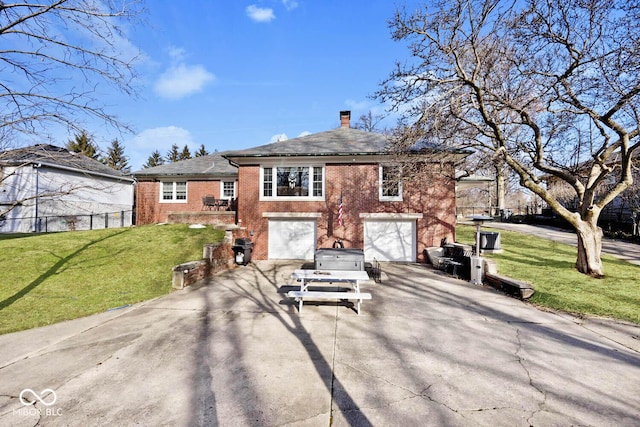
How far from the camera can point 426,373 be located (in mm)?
3912

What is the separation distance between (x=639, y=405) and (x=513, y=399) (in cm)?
152

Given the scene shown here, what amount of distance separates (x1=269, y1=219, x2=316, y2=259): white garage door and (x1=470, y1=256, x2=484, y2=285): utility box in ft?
22.5

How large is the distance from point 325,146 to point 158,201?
13.4 meters

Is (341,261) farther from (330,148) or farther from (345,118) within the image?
(345,118)

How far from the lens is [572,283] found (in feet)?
27.6

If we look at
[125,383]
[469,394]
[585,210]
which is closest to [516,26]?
[585,210]

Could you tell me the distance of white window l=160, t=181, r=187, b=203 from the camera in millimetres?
19500

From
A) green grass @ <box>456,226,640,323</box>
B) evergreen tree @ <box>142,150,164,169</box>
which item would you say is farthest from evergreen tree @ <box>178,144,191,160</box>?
green grass @ <box>456,226,640,323</box>

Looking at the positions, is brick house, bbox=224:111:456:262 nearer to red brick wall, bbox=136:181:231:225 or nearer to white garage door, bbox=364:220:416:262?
white garage door, bbox=364:220:416:262

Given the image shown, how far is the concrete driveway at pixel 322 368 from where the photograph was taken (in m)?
3.11

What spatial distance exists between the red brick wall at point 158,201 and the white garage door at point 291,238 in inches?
316

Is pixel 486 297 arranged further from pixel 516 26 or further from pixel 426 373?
pixel 516 26

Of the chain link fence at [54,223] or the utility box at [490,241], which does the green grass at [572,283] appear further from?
the chain link fence at [54,223]

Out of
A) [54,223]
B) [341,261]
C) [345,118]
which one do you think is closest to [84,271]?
[341,261]
